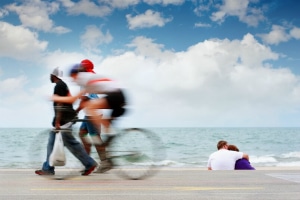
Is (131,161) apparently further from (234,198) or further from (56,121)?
(234,198)

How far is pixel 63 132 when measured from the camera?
8.55 meters

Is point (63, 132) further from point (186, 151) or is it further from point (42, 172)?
point (186, 151)

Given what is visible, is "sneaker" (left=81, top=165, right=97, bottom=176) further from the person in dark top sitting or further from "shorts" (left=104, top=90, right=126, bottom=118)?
the person in dark top sitting

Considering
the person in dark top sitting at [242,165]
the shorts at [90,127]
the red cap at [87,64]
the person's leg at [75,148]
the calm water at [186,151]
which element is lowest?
the calm water at [186,151]

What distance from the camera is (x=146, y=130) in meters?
8.35

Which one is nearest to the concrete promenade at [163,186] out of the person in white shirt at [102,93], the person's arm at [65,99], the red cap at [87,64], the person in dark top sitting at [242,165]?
the person in dark top sitting at [242,165]

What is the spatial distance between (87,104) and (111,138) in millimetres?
629

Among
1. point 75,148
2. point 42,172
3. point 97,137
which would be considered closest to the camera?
point 97,137

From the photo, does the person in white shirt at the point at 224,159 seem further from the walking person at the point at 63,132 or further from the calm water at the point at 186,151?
the walking person at the point at 63,132

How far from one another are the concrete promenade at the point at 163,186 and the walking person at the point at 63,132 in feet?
→ 0.85

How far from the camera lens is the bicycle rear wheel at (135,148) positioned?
27.1 feet

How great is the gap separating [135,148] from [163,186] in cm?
83

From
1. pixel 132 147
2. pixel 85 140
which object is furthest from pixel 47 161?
pixel 132 147

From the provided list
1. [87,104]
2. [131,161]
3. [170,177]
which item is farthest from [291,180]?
[87,104]
